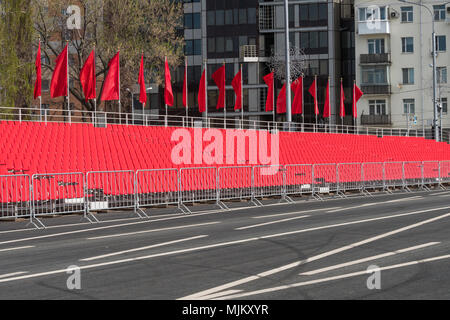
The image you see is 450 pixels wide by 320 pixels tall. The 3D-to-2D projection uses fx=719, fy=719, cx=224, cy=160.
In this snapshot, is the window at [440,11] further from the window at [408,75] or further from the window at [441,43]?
the window at [408,75]

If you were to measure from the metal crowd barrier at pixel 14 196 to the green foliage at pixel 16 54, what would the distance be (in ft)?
71.3

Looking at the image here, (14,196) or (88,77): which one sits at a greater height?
(88,77)

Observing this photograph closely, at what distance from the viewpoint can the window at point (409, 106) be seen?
71.4 meters

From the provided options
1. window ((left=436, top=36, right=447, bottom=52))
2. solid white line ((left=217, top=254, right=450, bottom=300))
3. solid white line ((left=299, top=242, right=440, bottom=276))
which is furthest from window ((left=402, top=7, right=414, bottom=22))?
solid white line ((left=217, top=254, right=450, bottom=300))

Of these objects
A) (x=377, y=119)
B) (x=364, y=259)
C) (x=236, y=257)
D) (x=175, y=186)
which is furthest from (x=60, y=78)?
(x=377, y=119)

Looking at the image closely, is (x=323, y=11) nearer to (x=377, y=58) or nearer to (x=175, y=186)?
(x=377, y=58)

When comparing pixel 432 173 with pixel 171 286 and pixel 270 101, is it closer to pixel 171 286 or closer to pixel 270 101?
pixel 270 101

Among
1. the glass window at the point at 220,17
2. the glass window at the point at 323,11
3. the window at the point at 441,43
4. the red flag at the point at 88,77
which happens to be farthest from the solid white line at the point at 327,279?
the glass window at the point at 220,17

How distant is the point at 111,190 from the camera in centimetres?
2036

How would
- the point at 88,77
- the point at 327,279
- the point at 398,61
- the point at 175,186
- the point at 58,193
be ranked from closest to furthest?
the point at 327,279
the point at 58,193
the point at 175,186
the point at 88,77
the point at 398,61

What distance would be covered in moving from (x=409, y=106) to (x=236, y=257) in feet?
208

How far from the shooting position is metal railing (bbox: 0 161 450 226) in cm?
1842
